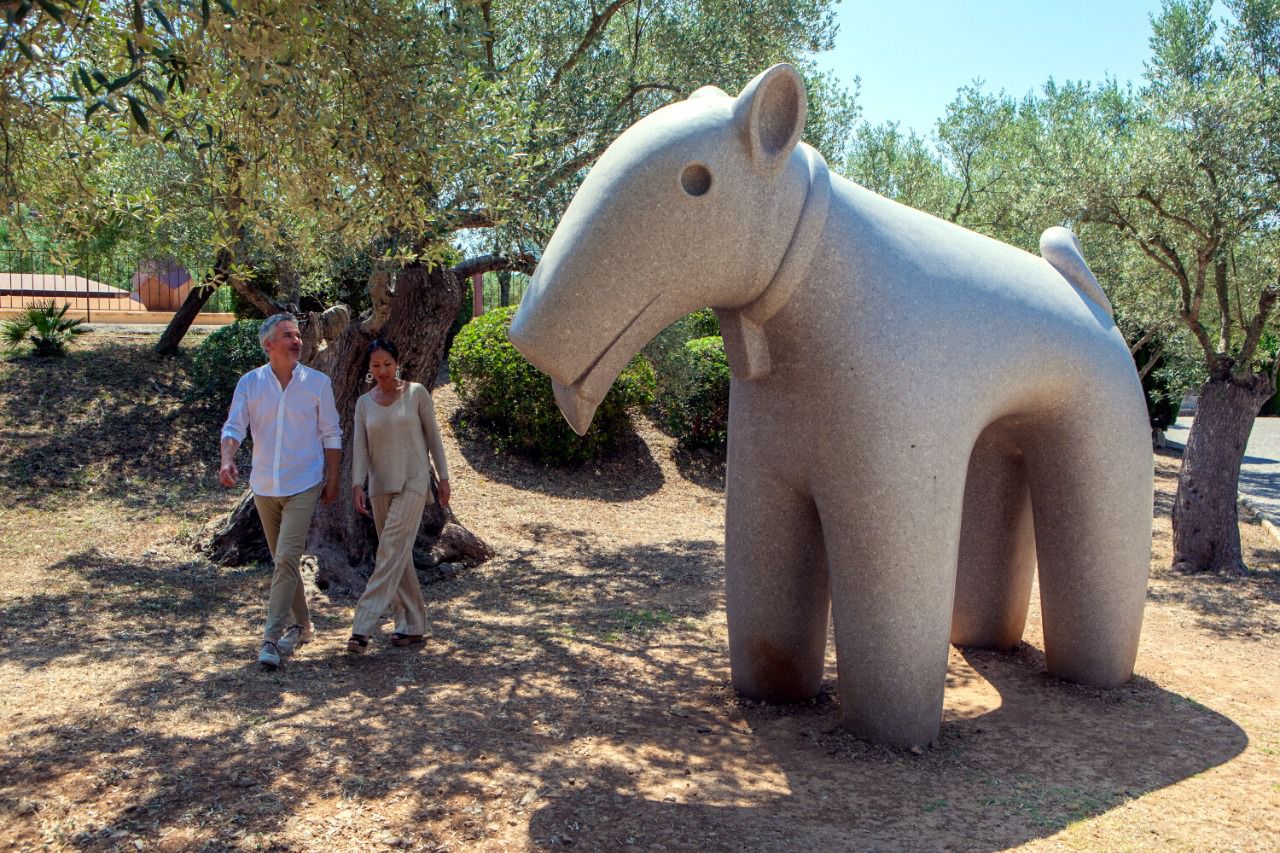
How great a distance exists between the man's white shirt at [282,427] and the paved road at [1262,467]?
10391 millimetres

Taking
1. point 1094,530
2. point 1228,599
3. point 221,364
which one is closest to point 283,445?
point 1094,530

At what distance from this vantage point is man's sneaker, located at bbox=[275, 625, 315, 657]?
215 inches

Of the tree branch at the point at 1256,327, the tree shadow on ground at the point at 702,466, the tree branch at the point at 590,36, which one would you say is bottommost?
the tree shadow on ground at the point at 702,466

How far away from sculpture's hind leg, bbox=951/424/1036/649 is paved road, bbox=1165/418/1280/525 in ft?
23.4

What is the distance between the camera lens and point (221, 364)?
12109 mm

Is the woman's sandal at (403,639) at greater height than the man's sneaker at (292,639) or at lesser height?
lesser

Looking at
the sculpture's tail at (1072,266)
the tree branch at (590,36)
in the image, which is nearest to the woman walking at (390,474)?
the sculpture's tail at (1072,266)

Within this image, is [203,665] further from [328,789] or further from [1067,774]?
[1067,774]

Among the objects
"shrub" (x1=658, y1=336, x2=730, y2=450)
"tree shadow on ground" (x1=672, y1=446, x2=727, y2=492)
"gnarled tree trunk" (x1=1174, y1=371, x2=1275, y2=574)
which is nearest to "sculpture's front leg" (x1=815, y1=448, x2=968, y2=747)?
"gnarled tree trunk" (x1=1174, y1=371, x2=1275, y2=574)

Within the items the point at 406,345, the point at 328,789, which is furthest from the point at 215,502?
the point at 328,789

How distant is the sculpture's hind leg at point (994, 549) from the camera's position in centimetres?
568

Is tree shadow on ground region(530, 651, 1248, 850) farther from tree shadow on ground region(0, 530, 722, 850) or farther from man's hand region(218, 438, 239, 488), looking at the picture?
man's hand region(218, 438, 239, 488)

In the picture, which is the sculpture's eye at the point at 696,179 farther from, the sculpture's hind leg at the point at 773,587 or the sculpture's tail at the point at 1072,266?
the sculpture's tail at the point at 1072,266

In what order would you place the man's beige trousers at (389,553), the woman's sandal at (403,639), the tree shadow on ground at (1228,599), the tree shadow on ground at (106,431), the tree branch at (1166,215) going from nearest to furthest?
1. the man's beige trousers at (389,553)
2. the woman's sandal at (403,639)
3. the tree shadow on ground at (1228,599)
4. the tree branch at (1166,215)
5. the tree shadow on ground at (106,431)
